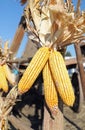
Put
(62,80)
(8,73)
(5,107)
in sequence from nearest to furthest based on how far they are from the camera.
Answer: (62,80) < (5,107) < (8,73)

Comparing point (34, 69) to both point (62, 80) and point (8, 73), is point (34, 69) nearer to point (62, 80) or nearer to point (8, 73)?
point (62, 80)

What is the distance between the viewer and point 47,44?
1.90m

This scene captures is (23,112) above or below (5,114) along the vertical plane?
below

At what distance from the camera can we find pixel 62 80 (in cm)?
171

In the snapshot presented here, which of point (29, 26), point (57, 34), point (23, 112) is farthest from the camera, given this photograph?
point (23, 112)

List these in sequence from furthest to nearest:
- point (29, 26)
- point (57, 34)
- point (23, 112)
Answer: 1. point (23, 112)
2. point (29, 26)
3. point (57, 34)

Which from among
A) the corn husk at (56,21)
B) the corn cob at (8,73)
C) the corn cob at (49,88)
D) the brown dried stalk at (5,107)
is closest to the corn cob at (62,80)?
the corn cob at (49,88)

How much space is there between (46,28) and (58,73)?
336mm

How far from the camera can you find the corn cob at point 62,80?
1.71m

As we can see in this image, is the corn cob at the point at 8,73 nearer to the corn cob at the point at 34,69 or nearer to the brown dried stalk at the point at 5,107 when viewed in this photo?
the brown dried stalk at the point at 5,107

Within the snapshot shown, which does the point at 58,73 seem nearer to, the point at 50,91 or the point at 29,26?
the point at 50,91

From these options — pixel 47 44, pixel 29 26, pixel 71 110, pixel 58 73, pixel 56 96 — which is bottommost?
pixel 71 110

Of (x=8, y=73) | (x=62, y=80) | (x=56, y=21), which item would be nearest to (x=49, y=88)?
(x=62, y=80)

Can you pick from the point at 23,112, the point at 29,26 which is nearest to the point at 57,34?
the point at 29,26
